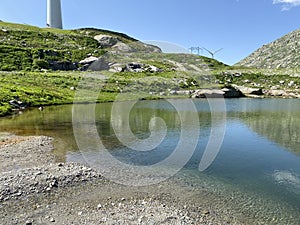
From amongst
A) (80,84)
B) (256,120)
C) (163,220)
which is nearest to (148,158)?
(163,220)

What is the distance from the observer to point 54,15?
180000 mm

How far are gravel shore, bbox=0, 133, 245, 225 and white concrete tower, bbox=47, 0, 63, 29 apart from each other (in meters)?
178

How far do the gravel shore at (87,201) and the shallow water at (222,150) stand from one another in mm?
2313

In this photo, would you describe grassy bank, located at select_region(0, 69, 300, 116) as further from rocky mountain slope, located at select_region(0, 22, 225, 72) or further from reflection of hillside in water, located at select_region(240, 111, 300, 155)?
reflection of hillside in water, located at select_region(240, 111, 300, 155)

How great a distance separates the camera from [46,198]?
647 inches

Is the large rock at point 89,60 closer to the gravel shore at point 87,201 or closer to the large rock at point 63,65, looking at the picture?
the large rock at point 63,65

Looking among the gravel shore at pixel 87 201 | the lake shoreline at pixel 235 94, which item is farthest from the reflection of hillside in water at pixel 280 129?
the lake shoreline at pixel 235 94

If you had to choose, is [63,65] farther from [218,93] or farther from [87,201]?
[87,201]

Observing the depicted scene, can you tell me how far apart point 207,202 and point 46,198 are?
1009 centimetres

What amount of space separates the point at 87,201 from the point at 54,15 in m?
189

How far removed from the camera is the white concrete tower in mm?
175000

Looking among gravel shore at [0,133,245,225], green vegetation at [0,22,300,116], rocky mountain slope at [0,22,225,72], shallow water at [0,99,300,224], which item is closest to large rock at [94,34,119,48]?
rocky mountain slope at [0,22,225,72]

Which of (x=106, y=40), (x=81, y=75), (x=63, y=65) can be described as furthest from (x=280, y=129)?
(x=106, y=40)

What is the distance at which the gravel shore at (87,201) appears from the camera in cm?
1427
